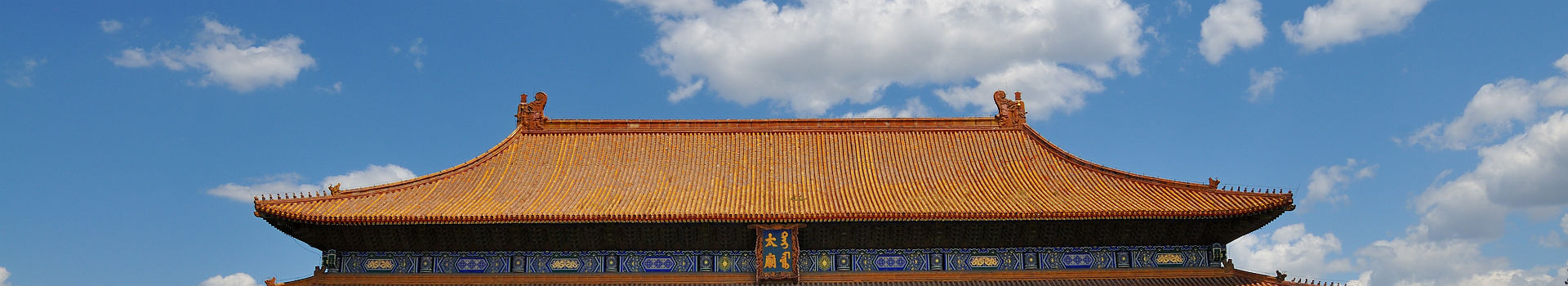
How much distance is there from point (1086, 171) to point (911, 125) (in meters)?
4.39

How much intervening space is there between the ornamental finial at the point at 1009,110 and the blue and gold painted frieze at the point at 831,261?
528cm

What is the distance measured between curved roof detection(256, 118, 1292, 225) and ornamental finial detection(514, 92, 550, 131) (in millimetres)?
187

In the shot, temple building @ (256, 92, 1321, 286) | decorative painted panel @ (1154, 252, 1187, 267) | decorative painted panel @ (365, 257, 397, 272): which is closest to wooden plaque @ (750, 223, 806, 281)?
temple building @ (256, 92, 1321, 286)

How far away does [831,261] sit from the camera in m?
20.1

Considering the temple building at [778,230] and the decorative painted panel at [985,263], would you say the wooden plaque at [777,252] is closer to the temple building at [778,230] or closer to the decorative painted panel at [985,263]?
the temple building at [778,230]

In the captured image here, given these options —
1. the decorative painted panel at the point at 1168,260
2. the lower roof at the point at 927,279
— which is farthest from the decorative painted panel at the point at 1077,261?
the decorative painted panel at the point at 1168,260

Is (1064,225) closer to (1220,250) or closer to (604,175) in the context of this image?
(1220,250)

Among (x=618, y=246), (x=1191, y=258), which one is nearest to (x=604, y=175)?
Result: (x=618, y=246)

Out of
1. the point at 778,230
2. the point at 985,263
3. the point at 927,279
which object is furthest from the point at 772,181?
the point at 985,263

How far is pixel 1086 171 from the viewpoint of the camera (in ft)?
73.3

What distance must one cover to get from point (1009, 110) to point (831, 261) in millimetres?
7255

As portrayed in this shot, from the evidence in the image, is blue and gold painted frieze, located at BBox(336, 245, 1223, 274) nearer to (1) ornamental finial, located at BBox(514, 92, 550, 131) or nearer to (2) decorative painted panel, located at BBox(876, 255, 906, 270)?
(2) decorative painted panel, located at BBox(876, 255, 906, 270)

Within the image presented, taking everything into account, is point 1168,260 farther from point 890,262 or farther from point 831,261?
point 831,261

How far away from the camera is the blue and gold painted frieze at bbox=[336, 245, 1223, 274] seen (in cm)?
2008
